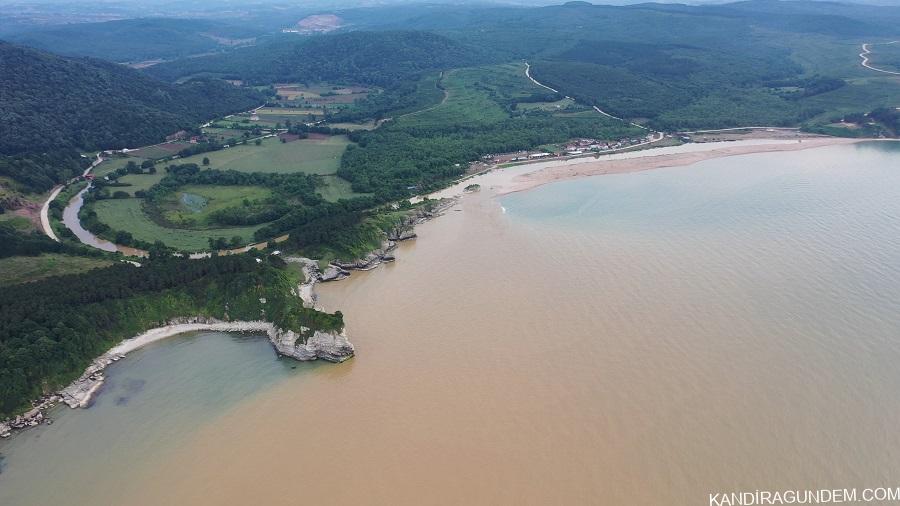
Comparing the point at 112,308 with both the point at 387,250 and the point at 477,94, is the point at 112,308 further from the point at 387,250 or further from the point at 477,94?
the point at 477,94

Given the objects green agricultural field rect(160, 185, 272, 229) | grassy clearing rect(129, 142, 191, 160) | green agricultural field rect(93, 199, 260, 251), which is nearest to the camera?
green agricultural field rect(93, 199, 260, 251)

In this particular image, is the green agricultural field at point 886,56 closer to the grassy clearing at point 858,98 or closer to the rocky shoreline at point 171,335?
the grassy clearing at point 858,98

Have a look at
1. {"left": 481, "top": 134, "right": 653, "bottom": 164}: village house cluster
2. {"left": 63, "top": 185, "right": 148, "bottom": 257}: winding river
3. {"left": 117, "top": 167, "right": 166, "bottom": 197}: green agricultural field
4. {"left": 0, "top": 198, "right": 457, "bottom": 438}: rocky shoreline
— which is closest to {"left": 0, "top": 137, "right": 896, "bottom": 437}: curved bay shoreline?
{"left": 0, "top": 198, "right": 457, "bottom": 438}: rocky shoreline

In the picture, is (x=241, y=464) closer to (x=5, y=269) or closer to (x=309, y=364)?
(x=309, y=364)

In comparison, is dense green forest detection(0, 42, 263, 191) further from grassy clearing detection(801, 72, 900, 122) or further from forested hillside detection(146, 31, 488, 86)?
grassy clearing detection(801, 72, 900, 122)

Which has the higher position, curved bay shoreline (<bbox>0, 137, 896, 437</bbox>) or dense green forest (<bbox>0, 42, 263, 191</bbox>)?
dense green forest (<bbox>0, 42, 263, 191</bbox>)

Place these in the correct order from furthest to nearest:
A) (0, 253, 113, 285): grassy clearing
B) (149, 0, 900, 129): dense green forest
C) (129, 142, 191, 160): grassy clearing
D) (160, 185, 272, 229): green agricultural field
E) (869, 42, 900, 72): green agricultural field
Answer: (869, 42, 900, 72): green agricultural field
(149, 0, 900, 129): dense green forest
(129, 142, 191, 160): grassy clearing
(160, 185, 272, 229): green agricultural field
(0, 253, 113, 285): grassy clearing

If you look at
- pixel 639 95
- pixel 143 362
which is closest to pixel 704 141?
pixel 639 95
